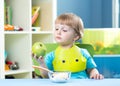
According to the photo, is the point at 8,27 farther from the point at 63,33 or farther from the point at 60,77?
the point at 60,77

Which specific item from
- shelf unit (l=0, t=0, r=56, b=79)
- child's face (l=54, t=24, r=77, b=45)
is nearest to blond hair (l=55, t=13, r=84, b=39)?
child's face (l=54, t=24, r=77, b=45)

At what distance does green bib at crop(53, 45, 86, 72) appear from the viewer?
4.25ft

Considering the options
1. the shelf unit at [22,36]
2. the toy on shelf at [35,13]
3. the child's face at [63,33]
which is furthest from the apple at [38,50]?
the toy on shelf at [35,13]

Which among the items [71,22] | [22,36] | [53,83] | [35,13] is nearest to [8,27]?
[22,36]

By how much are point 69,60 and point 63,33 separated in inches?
5.4

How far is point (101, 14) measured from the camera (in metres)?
3.93

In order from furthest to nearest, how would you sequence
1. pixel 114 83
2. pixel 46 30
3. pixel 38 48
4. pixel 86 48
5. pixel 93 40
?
pixel 46 30 < pixel 93 40 < pixel 86 48 < pixel 38 48 < pixel 114 83

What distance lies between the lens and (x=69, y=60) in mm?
1301

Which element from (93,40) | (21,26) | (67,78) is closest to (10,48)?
(21,26)

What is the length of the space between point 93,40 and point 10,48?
0.88 metres

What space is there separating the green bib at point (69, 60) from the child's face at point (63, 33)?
6cm

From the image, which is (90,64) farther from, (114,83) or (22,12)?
(22,12)

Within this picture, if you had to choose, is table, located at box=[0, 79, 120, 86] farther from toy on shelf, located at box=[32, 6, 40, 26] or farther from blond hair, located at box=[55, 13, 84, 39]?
toy on shelf, located at box=[32, 6, 40, 26]

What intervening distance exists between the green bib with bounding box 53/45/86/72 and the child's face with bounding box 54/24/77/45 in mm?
61
